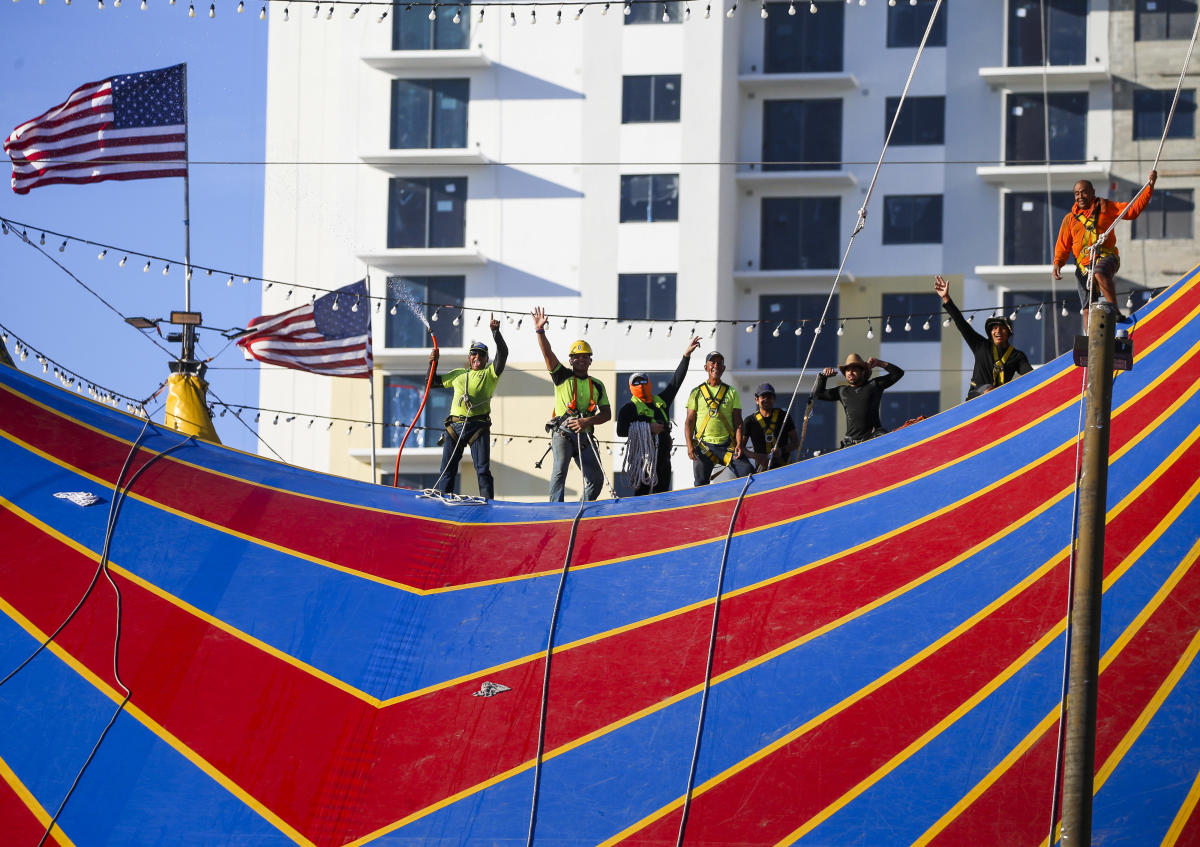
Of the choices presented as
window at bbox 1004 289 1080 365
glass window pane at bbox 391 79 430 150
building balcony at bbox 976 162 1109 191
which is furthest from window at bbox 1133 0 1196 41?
glass window pane at bbox 391 79 430 150

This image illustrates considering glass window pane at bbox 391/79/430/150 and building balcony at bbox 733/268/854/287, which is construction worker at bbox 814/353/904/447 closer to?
building balcony at bbox 733/268/854/287

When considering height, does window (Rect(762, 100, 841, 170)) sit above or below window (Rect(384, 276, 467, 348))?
above

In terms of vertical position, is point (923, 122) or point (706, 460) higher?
point (923, 122)

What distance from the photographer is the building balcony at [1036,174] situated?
26641 mm

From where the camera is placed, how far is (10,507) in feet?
24.3

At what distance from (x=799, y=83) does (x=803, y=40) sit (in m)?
0.92

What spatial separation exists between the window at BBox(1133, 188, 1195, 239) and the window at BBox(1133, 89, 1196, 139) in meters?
1.05

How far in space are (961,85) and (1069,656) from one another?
22.6 m

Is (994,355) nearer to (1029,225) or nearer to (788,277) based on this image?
(788,277)

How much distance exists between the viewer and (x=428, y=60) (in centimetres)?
2764

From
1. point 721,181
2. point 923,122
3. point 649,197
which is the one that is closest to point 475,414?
point 649,197

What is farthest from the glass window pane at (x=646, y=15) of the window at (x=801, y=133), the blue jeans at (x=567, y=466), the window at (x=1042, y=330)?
the blue jeans at (x=567, y=466)

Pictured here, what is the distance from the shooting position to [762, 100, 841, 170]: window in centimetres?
2767

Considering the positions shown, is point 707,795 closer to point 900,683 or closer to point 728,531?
point 900,683
